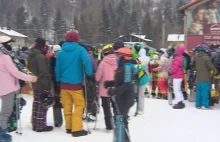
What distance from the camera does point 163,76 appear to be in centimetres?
1084

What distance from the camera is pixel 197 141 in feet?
19.9

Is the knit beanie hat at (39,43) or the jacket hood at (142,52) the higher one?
the jacket hood at (142,52)

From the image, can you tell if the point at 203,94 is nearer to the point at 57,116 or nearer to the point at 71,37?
the point at 57,116

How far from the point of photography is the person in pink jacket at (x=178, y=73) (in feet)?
29.8

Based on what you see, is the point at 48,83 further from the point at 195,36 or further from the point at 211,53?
the point at 195,36

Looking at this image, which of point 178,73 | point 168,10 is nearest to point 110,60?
point 178,73

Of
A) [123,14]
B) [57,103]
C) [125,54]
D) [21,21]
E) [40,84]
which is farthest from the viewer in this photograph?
[123,14]

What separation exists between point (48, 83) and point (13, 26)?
3940 inches

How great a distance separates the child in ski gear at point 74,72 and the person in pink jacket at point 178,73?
367 cm

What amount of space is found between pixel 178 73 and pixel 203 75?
0.69m

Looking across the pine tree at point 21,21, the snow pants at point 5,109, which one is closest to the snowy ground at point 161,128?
the snow pants at point 5,109

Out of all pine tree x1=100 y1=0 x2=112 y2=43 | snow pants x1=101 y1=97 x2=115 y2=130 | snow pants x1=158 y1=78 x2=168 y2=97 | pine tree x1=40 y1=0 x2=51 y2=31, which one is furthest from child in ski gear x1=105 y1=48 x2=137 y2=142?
pine tree x1=40 y1=0 x2=51 y2=31

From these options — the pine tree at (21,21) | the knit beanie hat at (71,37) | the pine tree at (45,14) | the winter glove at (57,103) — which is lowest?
the winter glove at (57,103)

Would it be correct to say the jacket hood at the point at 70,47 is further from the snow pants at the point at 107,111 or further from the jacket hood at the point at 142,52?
the jacket hood at the point at 142,52
